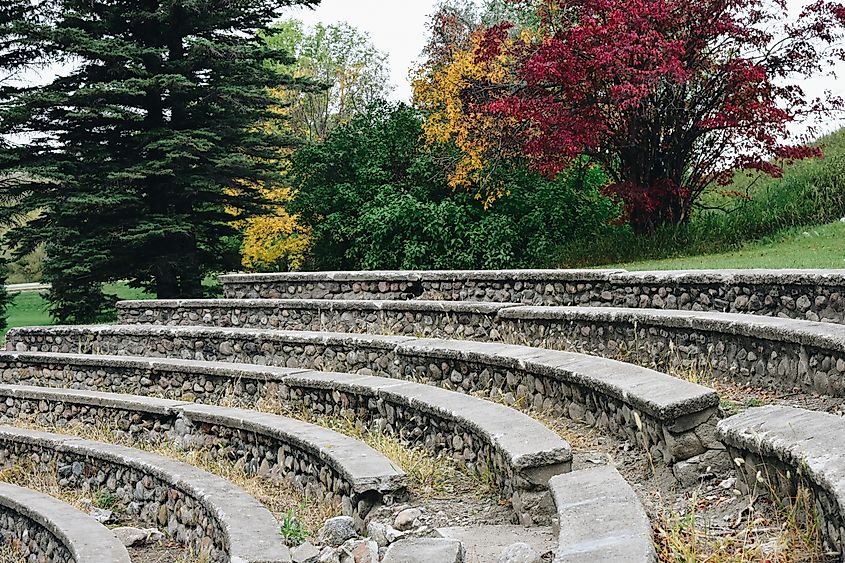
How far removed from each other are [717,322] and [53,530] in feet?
19.8

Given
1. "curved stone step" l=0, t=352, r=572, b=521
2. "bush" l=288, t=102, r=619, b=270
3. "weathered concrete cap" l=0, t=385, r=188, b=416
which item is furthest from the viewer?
"bush" l=288, t=102, r=619, b=270

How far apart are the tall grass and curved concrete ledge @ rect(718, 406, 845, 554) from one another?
923cm

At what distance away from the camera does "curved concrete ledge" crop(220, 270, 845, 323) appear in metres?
7.17

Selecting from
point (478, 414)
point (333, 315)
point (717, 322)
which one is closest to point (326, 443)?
point (478, 414)

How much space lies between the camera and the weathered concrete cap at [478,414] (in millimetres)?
5121

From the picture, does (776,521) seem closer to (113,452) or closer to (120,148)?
(113,452)

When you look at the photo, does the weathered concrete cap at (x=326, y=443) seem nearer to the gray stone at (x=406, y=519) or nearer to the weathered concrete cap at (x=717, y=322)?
the gray stone at (x=406, y=519)

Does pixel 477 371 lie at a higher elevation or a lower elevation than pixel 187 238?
lower

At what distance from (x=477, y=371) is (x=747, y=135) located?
322 inches

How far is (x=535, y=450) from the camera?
203 inches

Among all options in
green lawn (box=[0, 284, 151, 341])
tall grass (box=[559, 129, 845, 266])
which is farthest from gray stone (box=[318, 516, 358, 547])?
green lawn (box=[0, 284, 151, 341])

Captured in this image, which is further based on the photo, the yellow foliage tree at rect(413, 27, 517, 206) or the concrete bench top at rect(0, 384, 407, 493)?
the yellow foliage tree at rect(413, 27, 517, 206)

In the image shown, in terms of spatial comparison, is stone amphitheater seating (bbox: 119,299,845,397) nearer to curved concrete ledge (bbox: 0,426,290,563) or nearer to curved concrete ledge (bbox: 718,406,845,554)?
curved concrete ledge (bbox: 718,406,845,554)

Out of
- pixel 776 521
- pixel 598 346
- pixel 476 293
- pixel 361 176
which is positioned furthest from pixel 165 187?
pixel 776 521
